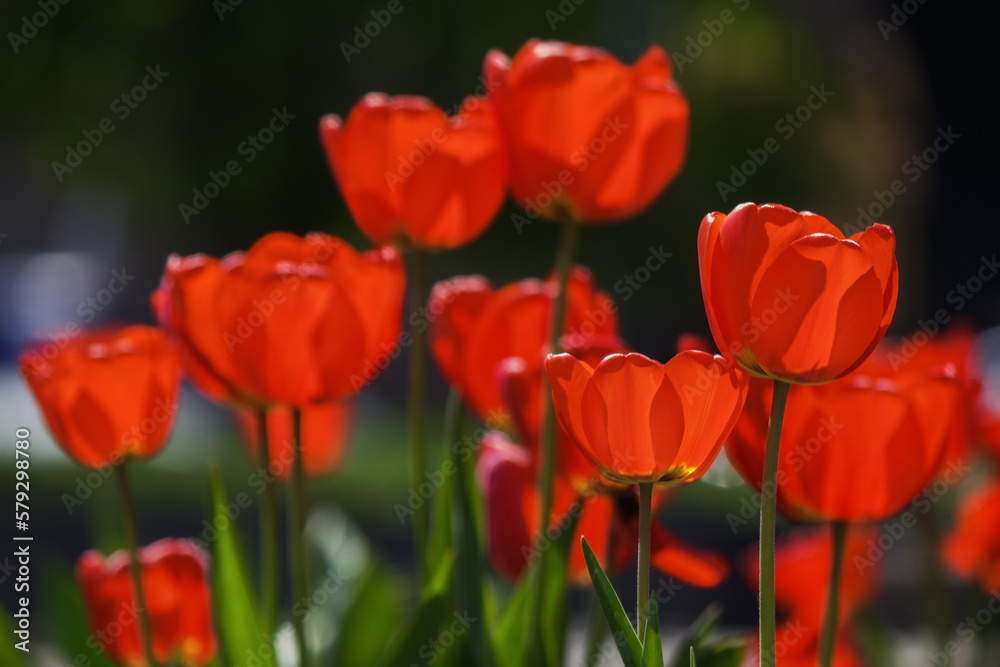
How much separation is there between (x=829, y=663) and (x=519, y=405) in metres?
0.28

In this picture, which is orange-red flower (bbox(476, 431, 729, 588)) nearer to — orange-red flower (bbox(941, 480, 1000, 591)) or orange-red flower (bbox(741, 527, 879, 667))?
orange-red flower (bbox(741, 527, 879, 667))

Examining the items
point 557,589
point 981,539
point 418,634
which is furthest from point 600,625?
point 981,539

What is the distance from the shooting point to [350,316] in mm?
792

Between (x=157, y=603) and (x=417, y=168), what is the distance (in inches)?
17.2

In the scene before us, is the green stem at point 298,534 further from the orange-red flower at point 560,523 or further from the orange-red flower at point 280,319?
the orange-red flower at point 560,523

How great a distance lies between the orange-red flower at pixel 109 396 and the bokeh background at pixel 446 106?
597 centimetres

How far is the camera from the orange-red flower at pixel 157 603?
930 mm

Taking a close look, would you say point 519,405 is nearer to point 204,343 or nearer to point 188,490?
point 204,343

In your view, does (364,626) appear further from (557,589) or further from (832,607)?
(832,607)

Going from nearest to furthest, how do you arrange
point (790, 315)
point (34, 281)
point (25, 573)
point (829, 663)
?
point (790, 315), point (829, 663), point (25, 573), point (34, 281)

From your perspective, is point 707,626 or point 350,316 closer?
point 350,316

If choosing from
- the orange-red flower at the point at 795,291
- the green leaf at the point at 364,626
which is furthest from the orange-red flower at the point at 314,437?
the orange-red flower at the point at 795,291

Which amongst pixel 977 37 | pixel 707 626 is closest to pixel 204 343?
pixel 707 626

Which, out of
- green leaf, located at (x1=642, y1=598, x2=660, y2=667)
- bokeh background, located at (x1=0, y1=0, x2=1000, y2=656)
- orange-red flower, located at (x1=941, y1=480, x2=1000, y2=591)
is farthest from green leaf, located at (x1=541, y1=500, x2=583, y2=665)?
bokeh background, located at (x1=0, y1=0, x2=1000, y2=656)
